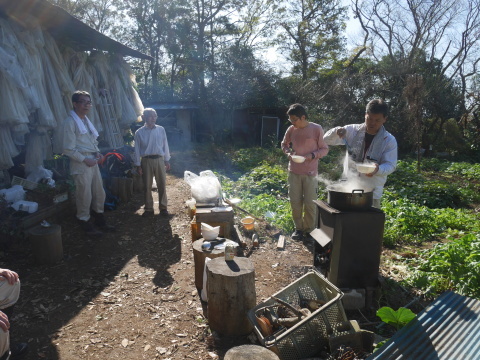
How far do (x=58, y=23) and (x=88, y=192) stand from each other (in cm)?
341

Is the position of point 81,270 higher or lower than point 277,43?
lower

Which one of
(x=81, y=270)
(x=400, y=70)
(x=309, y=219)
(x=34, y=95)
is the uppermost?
(x=400, y=70)

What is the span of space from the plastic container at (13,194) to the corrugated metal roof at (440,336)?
563cm

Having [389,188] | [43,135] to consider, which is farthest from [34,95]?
[389,188]

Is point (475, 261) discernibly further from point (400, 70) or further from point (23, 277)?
point (400, 70)

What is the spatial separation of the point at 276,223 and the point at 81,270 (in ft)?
11.2

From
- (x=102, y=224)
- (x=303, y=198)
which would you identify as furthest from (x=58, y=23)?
(x=303, y=198)

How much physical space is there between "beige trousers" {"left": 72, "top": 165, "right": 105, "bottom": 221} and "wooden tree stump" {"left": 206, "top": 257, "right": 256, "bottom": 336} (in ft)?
10.2

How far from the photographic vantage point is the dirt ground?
3.11 meters

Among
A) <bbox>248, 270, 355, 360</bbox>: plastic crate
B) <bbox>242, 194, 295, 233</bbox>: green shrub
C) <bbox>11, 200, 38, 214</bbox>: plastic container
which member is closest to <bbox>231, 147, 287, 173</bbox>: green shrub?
<bbox>242, 194, 295, 233</bbox>: green shrub

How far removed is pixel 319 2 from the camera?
27594mm

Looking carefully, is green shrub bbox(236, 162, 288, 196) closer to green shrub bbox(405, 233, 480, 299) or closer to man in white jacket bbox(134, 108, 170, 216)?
man in white jacket bbox(134, 108, 170, 216)

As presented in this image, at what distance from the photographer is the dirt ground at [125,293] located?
3.11 meters

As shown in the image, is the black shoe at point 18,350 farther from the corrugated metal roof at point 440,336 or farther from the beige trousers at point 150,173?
the beige trousers at point 150,173
